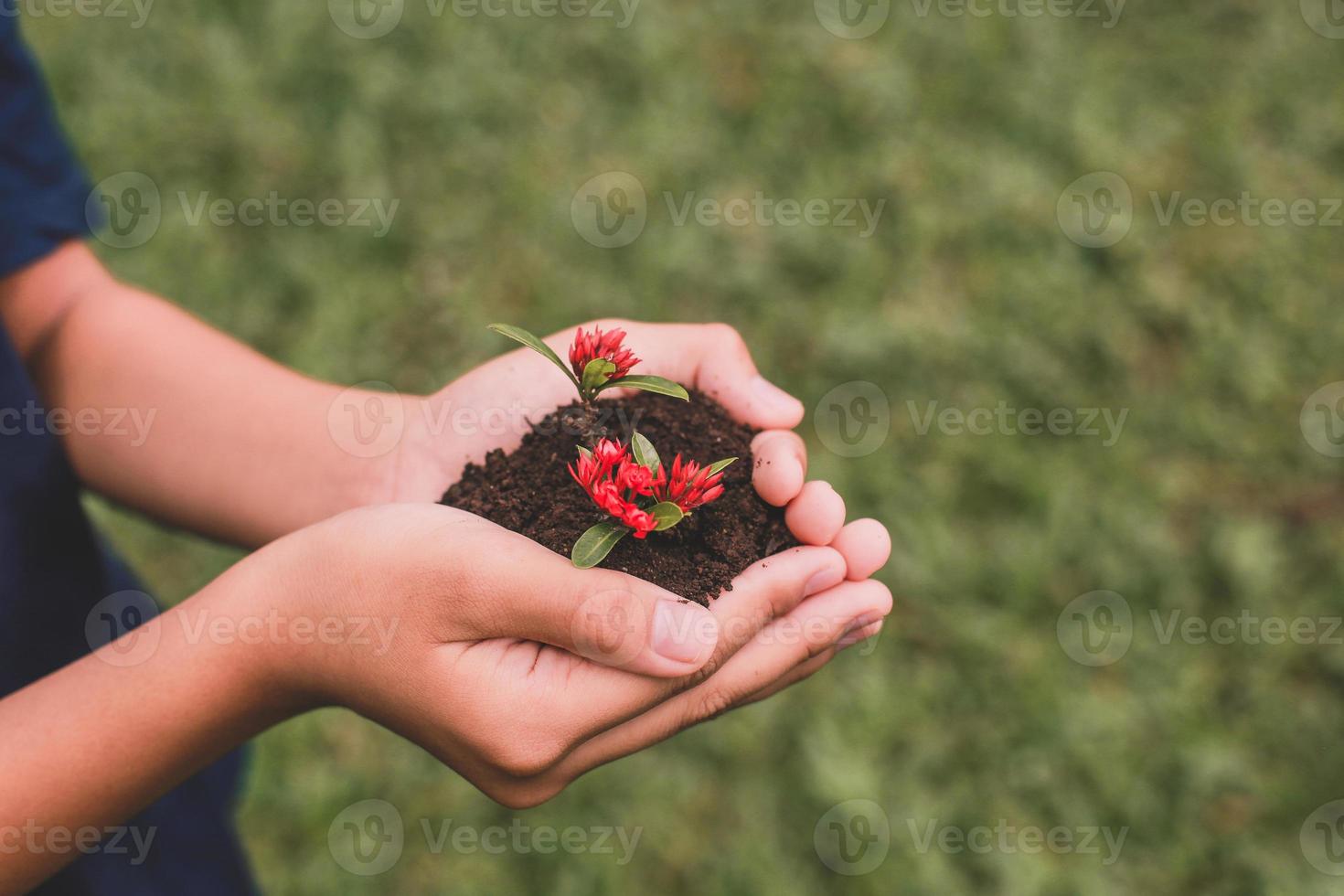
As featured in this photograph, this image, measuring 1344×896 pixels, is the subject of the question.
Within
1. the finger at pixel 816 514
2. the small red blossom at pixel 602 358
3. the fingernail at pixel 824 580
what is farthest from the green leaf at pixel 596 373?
the fingernail at pixel 824 580

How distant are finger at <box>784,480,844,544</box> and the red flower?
20cm

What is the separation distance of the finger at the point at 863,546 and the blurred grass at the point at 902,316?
1.88 metres

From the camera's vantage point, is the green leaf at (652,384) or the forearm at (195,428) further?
the forearm at (195,428)

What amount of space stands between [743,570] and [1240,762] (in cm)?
277

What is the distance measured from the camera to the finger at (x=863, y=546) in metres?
2.18

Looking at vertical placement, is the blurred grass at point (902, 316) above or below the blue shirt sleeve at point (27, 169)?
below

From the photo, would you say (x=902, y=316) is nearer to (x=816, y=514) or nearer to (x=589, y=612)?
(x=816, y=514)

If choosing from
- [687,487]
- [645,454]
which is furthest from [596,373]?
[687,487]

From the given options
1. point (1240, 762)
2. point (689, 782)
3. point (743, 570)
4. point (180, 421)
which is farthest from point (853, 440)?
point (180, 421)

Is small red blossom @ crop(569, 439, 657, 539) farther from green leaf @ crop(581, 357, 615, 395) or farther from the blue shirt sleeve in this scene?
the blue shirt sleeve

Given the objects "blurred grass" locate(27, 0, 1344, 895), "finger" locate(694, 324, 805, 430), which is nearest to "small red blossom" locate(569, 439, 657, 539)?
"finger" locate(694, 324, 805, 430)

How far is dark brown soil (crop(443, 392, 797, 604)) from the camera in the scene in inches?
83.7

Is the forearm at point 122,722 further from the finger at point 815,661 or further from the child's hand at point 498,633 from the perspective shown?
the finger at point 815,661

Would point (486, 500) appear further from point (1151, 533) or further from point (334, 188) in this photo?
point (334, 188)
